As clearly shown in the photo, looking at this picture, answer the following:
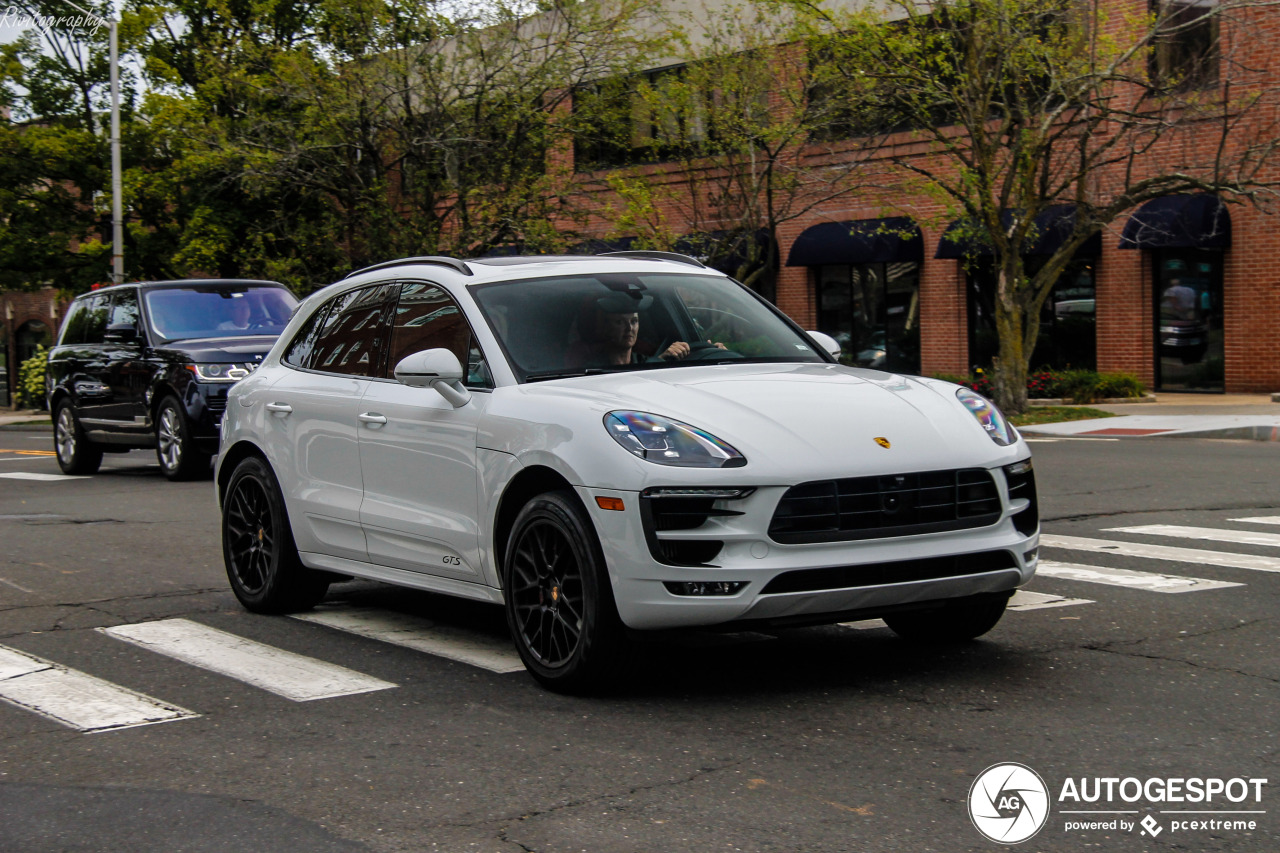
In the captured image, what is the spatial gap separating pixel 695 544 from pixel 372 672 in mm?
1760

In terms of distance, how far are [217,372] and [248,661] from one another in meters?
9.44

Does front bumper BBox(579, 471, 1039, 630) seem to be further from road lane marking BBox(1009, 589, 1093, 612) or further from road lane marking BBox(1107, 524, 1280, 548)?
road lane marking BBox(1107, 524, 1280, 548)

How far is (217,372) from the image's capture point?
15422 mm

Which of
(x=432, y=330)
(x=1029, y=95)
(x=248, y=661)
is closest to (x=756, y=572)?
(x=432, y=330)

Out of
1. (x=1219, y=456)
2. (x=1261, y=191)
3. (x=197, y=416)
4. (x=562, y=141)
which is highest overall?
(x=562, y=141)

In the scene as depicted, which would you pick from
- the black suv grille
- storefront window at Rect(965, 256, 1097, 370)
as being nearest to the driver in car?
the black suv grille

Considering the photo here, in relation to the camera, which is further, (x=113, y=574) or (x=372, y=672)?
(x=113, y=574)

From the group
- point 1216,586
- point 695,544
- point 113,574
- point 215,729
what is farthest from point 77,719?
point 1216,586

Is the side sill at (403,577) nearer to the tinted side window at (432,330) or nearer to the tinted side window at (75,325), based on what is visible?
the tinted side window at (432,330)

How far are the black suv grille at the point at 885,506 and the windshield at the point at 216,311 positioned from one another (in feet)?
39.4

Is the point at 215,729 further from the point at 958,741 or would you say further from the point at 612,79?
the point at 612,79

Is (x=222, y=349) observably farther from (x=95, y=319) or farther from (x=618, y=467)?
(x=618, y=467)

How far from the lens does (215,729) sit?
5328mm

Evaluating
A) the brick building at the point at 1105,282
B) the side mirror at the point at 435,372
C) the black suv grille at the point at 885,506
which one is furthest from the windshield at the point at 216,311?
the black suv grille at the point at 885,506
